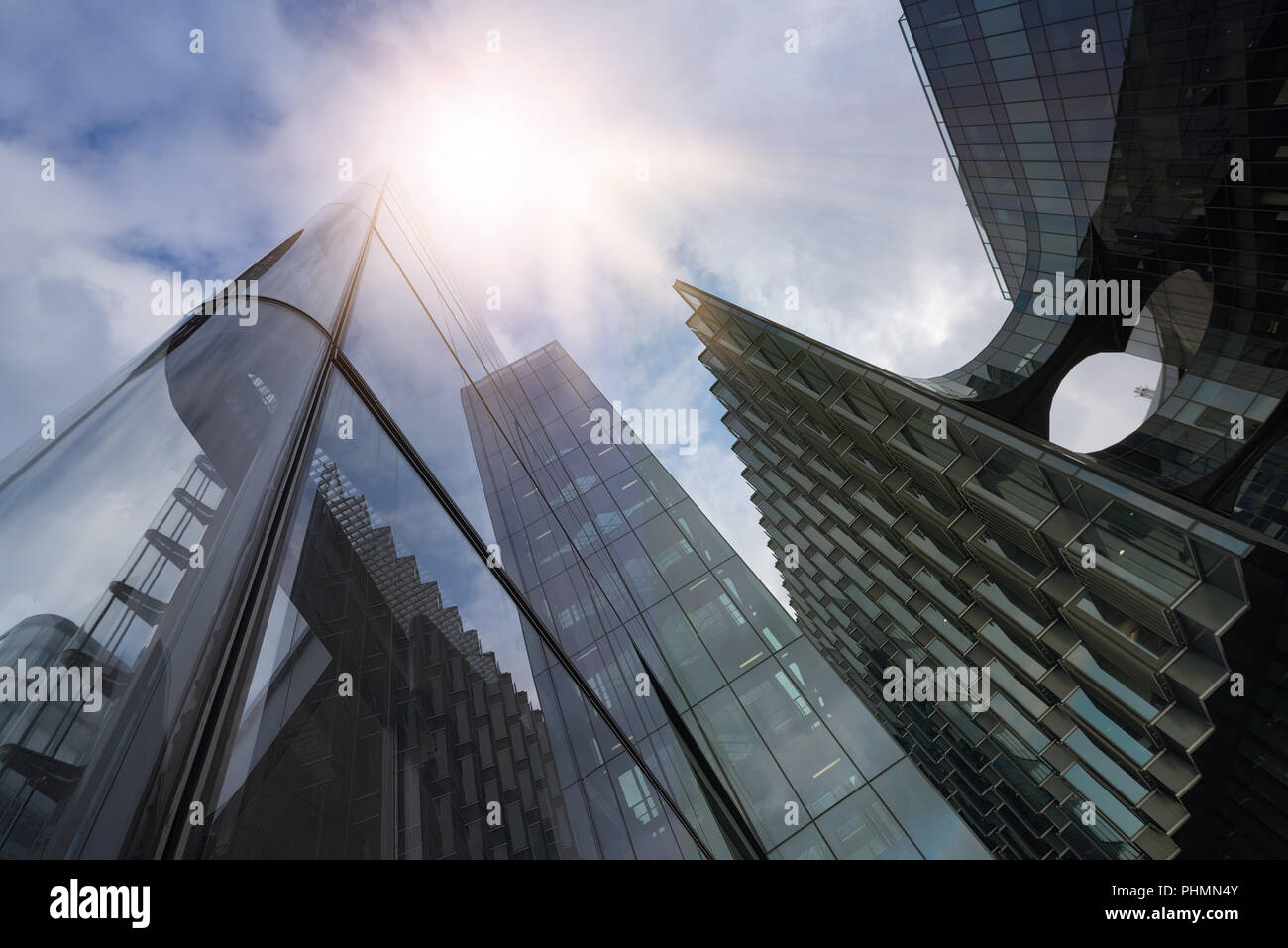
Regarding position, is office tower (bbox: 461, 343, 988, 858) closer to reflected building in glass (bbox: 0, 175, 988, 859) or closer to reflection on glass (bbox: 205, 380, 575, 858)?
reflected building in glass (bbox: 0, 175, 988, 859)

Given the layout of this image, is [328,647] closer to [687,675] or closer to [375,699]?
[375,699]

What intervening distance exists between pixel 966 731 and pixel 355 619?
39.3m

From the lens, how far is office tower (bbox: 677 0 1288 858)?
52.0ft

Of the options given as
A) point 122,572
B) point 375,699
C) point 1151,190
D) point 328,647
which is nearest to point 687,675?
point 375,699

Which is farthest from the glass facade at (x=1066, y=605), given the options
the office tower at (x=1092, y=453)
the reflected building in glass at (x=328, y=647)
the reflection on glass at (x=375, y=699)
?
the reflection on glass at (x=375, y=699)

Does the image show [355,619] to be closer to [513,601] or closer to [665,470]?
[513,601]

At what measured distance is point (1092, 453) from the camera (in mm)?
37406

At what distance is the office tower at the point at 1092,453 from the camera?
1584cm

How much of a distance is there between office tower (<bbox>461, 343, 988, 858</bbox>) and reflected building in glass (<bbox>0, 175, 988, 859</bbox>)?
0.26 feet

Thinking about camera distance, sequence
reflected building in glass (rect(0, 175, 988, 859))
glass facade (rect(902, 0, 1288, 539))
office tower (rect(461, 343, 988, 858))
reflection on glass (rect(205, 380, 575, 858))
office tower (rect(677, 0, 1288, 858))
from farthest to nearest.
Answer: glass facade (rect(902, 0, 1288, 539)) → office tower (rect(677, 0, 1288, 858)) → office tower (rect(461, 343, 988, 858)) → reflection on glass (rect(205, 380, 575, 858)) → reflected building in glass (rect(0, 175, 988, 859))

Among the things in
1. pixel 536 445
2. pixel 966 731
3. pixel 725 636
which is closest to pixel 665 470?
pixel 536 445

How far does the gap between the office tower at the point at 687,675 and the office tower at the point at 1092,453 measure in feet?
32.7

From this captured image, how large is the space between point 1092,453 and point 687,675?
37535mm

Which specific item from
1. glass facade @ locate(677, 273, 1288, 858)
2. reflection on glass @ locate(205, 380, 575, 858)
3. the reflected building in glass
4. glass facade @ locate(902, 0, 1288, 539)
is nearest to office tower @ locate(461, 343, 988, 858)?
the reflected building in glass
